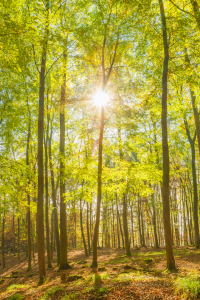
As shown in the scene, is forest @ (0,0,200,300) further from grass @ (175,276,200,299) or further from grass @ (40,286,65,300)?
grass @ (175,276,200,299)

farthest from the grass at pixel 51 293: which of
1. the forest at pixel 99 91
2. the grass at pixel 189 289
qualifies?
the grass at pixel 189 289

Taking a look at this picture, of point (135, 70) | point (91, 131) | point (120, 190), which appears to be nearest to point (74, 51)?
point (135, 70)

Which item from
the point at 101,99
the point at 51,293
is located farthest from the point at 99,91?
the point at 51,293

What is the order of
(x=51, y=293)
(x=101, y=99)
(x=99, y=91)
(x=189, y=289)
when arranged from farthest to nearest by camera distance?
(x=99, y=91) → (x=101, y=99) → (x=51, y=293) → (x=189, y=289)

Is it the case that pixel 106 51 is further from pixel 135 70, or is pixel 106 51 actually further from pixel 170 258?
pixel 170 258

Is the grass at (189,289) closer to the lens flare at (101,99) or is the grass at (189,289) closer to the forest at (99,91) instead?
the forest at (99,91)

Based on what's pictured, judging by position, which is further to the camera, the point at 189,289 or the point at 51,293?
the point at 51,293

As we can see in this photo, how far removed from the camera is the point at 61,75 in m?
10.6

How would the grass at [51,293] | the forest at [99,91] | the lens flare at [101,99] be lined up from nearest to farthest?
1. the grass at [51,293]
2. the forest at [99,91]
3. the lens flare at [101,99]

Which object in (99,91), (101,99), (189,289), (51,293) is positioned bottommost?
(51,293)

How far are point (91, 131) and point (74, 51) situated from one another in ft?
14.6

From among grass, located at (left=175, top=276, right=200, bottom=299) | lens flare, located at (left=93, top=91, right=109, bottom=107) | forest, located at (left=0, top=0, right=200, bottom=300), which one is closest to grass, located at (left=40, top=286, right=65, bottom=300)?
forest, located at (left=0, top=0, right=200, bottom=300)

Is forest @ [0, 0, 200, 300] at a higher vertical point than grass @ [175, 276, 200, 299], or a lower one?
higher

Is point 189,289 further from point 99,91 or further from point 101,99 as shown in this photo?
point 99,91
